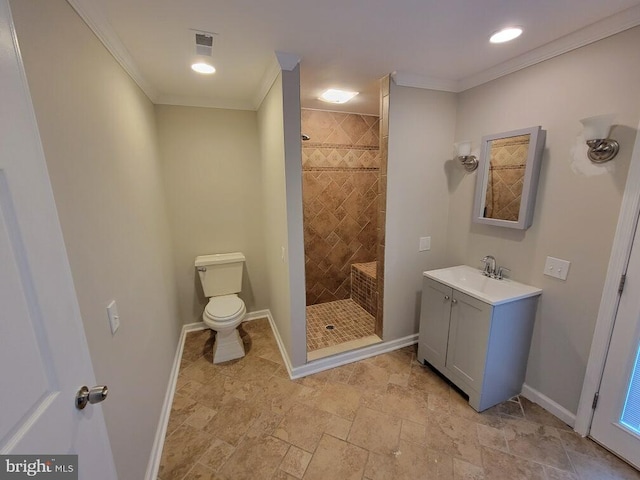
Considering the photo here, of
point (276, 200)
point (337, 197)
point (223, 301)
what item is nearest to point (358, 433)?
point (223, 301)

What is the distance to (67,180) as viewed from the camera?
0.97 m

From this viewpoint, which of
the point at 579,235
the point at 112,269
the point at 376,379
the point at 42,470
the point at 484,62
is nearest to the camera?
the point at 42,470

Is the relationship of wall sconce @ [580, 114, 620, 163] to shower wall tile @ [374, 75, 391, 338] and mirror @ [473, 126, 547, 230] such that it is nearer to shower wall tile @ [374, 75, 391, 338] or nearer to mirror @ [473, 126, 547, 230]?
mirror @ [473, 126, 547, 230]

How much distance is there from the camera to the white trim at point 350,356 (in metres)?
2.30

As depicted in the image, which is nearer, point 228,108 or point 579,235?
point 579,235

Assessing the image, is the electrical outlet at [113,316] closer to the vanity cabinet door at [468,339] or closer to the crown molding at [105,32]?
the crown molding at [105,32]

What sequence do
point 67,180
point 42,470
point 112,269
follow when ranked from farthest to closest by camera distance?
point 112,269
point 67,180
point 42,470

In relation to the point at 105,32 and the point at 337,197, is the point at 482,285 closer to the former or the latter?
the point at 337,197

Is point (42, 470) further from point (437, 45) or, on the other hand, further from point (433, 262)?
point (433, 262)

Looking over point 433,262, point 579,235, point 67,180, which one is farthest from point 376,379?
point 67,180

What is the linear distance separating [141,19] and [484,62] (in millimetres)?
2209

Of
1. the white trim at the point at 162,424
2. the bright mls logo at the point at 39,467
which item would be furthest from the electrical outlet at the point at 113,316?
the white trim at the point at 162,424

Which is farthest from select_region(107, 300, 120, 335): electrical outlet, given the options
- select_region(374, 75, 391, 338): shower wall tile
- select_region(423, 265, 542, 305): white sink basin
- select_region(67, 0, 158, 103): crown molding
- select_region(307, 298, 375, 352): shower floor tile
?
select_region(423, 265, 542, 305): white sink basin

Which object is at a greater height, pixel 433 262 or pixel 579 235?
pixel 579 235
